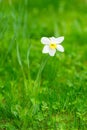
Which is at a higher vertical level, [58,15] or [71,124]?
[58,15]

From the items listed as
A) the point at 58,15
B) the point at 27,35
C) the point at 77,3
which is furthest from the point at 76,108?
the point at 77,3

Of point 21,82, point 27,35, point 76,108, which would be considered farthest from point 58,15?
point 76,108

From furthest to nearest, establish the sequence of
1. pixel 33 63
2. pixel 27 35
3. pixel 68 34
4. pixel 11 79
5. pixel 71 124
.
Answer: pixel 68 34 → pixel 27 35 → pixel 33 63 → pixel 11 79 → pixel 71 124

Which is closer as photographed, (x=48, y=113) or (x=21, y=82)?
(x=48, y=113)

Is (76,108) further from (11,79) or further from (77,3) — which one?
(77,3)

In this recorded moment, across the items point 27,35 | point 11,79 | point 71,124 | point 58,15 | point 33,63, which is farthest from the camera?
point 58,15

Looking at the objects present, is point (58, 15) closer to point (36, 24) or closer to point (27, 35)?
point (36, 24)
